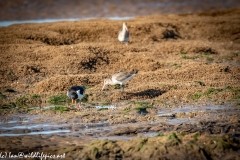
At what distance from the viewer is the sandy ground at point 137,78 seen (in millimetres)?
8945

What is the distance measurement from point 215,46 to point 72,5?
11617 millimetres

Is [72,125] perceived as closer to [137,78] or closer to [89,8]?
[137,78]

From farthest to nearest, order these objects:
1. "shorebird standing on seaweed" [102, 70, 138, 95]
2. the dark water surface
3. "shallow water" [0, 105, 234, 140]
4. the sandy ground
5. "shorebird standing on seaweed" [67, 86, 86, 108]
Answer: the dark water surface → "shorebird standing on seaweed" [102, 70, 138, 95] → "shorebird standing on seaweed" [67, 86, 86, 108] → "shallow water" [0, 105, 234, 140] → the sandy ground

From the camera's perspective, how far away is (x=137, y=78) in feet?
49.2

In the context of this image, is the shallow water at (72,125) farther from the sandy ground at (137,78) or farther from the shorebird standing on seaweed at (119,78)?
the shorebird standing on seaweed at (119,78)

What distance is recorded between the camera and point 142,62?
16.7 meters

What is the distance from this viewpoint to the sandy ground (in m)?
8.95

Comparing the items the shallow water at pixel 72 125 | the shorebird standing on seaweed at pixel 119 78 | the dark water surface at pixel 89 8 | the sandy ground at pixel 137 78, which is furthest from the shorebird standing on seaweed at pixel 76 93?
the dark water surface at pixel 89 8

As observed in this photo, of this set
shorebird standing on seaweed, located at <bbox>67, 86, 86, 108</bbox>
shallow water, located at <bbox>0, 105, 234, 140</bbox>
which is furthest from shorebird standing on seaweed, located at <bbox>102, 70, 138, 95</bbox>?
shallow water, located at <bbox>0, 105, 234, 140</bbox>

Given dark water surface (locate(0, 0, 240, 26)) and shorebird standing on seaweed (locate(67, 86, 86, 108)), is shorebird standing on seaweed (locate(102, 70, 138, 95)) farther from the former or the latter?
dark water surface (locate(0, 0, 240, 26))

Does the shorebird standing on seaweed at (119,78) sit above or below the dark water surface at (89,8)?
below

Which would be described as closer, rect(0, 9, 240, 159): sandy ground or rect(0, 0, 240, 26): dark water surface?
rect(0, 9, 240, 159): sandy ground

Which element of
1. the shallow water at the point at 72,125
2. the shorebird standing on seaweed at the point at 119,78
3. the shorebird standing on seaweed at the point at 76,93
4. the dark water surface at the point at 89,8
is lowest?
the shallow water at the point at 72,125

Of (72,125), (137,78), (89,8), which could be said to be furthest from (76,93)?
(89,8)
